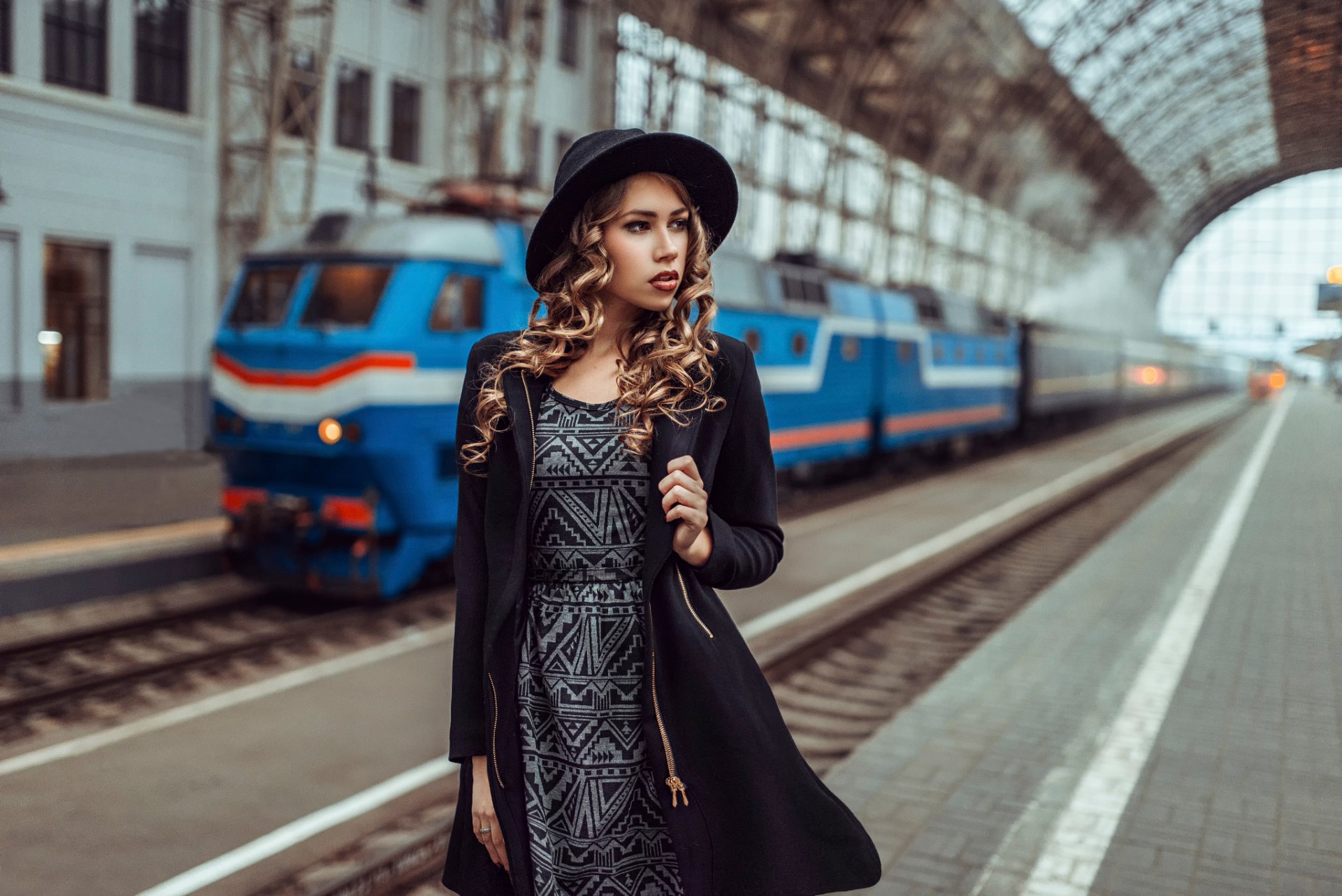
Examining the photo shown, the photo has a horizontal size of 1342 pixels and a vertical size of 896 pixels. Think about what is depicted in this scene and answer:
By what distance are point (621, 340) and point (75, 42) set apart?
5.71m

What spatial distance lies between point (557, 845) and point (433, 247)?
780 cm

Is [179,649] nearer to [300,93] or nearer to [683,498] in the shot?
[683,498]

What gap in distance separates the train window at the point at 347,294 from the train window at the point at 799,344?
7.34 metres

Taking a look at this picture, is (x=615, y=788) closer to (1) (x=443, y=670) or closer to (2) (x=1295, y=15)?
(1) (x=443, y=670)

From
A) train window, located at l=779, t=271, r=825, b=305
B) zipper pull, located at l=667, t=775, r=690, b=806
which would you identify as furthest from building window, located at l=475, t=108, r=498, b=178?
zipper pull, located at l=667, t=775, r=690, b=806

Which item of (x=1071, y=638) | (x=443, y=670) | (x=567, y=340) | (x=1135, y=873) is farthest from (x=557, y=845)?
(x=1071, y=638)

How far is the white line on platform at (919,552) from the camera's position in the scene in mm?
9633

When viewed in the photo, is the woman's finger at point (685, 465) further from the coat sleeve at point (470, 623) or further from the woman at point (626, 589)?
the coat sleeve at point (470, 623)

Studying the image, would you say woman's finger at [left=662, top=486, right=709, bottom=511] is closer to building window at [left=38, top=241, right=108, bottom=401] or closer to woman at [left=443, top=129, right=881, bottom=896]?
woman at [left=443, top=129, right=881, bottom=896]

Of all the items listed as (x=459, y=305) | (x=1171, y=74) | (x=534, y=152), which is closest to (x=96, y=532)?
(x=459, y=305)

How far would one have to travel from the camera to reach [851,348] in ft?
58.0

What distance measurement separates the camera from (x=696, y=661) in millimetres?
2135

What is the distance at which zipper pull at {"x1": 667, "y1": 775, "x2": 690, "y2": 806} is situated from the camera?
2135 millimetres

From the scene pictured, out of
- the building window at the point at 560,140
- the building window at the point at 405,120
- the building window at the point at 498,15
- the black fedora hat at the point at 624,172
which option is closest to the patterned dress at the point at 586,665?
the black fedora hat at the point at 624,172
